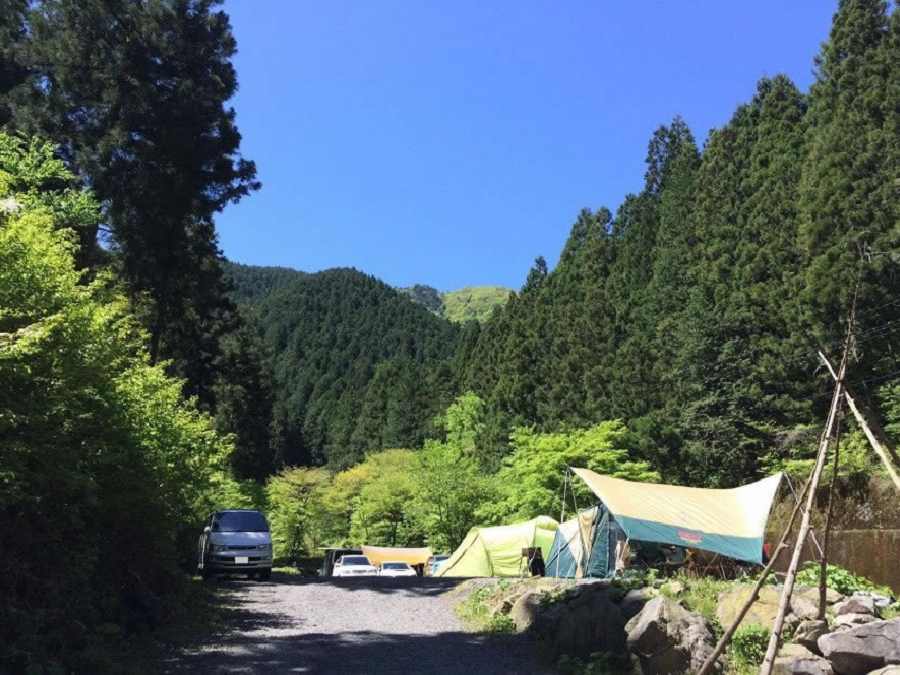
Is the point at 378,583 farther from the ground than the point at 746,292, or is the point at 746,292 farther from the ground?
the point at 746,292

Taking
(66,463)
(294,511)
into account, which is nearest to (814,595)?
(66,463)

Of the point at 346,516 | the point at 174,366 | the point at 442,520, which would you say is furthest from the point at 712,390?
the point at 346,516

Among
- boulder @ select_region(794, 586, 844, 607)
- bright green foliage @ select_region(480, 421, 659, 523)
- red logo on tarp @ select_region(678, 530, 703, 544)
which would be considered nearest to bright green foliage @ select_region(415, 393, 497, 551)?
bright green foliage @ select_region(480, 421, 659, 523)

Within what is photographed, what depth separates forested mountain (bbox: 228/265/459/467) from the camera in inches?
2854

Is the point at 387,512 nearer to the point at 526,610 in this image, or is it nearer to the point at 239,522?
the point at 239,522

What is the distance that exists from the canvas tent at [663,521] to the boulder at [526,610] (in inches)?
130

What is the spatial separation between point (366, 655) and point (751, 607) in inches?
183

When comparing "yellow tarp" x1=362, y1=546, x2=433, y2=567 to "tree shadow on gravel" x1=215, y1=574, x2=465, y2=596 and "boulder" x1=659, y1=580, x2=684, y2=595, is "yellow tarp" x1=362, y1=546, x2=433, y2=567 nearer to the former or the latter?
"tree shadow on gravel" x1=215, y1=574, x2=465, y2=596

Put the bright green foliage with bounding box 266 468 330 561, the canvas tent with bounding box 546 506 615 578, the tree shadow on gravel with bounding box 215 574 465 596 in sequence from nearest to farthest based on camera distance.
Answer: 1. the tree shadow on gravel with bounding box 215 574 465 596
2. the canvas tent with bounding box 546 506 615 578
3. the bright green foliage with bounding box 266 468 330 561

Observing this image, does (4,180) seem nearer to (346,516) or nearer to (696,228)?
(696,228)

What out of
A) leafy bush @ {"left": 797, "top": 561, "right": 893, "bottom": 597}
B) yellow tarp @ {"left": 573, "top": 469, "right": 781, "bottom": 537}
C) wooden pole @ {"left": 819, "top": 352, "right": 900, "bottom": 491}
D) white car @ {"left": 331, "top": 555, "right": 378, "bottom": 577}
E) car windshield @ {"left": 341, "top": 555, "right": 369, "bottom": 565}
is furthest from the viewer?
car windshield @ {"left": 341, "top": 555, "right": 369, "bottom": 565}

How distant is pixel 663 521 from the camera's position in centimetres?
1491

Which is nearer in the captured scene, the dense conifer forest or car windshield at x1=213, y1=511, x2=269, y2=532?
the dense conifer forest

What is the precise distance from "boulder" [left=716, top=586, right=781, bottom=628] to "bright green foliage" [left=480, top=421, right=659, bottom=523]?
2091cm
